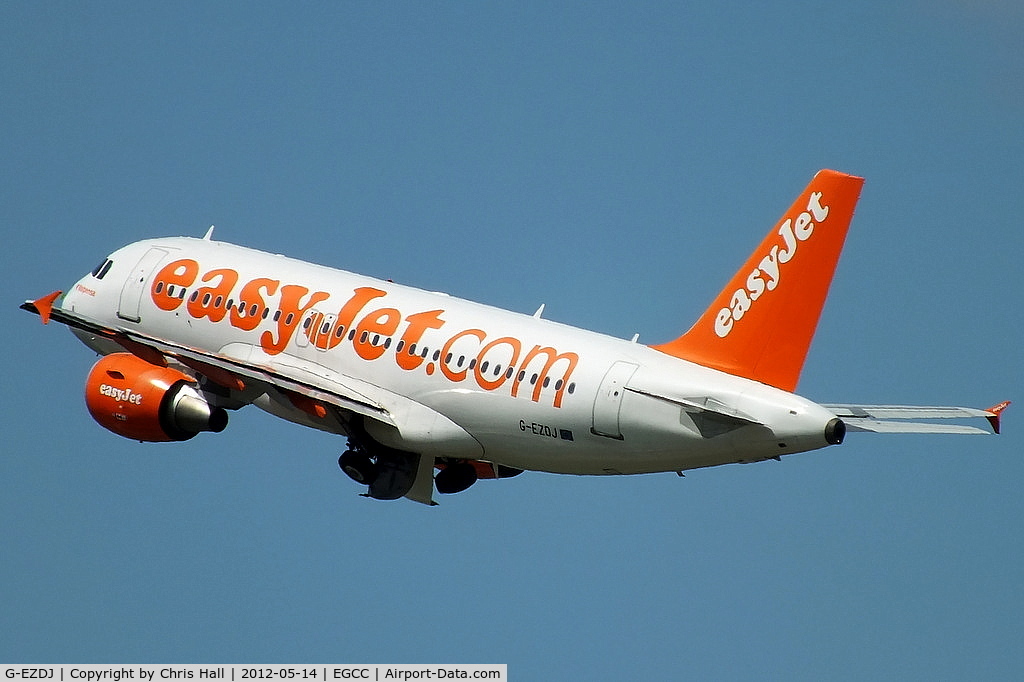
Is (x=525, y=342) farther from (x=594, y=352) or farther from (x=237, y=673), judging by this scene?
(x=237, y=673)

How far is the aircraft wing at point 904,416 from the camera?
170ft

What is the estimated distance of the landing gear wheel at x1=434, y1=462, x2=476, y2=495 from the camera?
201 ft

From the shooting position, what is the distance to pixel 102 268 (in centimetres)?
6669

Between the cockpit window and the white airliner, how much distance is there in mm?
78

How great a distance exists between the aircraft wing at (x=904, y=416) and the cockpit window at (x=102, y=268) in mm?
22360

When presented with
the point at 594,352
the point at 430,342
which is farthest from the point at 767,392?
the point at 430,342

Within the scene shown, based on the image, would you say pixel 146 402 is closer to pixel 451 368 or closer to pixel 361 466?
pixel 361 466

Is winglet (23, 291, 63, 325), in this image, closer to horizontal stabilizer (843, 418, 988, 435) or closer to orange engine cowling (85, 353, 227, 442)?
orange engine cowling (85, 353, 227, 442)

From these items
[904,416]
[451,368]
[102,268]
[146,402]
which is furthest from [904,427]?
[102,268]

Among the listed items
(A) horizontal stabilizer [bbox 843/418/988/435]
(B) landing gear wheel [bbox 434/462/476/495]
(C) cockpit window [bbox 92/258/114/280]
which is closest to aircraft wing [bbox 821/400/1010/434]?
(A) horizontal stabilizer [bbox 843/418/988/435]

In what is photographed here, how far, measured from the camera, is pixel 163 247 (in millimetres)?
65750

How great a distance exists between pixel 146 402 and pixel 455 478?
26.5 ft

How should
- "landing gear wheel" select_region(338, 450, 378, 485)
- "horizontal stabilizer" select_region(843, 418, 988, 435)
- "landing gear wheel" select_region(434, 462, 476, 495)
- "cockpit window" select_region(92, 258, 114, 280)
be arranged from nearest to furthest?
"horizontal stabilizer" select_region(843, 418, 988, 435), "landing gear wheel" select_region(338, 450, 378, 485), "landing gear wheel" select_region(434, 462, 476, 495), "cockpit window" select_region(92, 258, 114, 280)

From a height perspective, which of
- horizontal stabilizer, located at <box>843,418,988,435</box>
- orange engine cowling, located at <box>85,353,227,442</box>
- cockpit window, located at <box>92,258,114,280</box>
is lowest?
horizontal stabilizer, located at <box>843,418,988,435</box>
